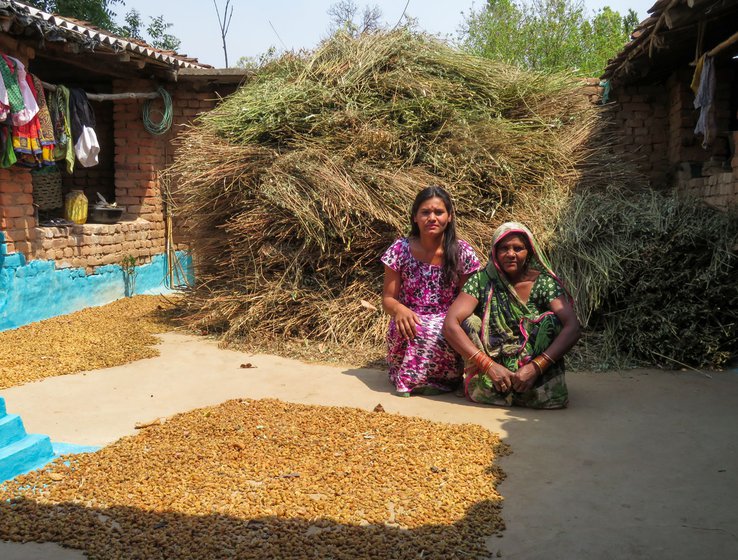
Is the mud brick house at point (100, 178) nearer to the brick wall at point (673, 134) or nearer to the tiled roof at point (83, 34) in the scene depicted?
the tiled roof at point (83, 34)

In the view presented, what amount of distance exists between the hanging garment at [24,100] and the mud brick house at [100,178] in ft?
0.65

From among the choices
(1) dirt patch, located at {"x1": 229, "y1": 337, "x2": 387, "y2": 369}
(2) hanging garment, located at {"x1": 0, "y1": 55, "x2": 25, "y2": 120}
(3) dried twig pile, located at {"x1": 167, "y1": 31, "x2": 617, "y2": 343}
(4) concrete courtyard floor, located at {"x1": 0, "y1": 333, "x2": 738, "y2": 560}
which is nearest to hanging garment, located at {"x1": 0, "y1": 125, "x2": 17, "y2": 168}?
(2) hanging garment, located at {"x1": 0, "y1": 55, "x2": 25, "y2": 120}

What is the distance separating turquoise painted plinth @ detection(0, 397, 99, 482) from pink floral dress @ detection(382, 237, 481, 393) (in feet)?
6.67

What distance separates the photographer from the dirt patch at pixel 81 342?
4707 millimetres

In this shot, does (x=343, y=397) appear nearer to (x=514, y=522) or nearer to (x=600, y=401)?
(x=600, y=401)

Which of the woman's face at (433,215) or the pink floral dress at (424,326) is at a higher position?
Result: the woman's face at (433,215)

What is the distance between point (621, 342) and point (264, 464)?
2.98m

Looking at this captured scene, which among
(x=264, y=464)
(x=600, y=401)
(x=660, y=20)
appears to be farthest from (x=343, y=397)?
(x=660, y=20)

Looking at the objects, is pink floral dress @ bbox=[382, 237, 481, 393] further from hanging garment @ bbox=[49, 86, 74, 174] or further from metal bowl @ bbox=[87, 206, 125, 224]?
metal bowl @ bbox=[87, 206, 125, 224]

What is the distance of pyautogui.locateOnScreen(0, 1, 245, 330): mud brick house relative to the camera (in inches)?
245

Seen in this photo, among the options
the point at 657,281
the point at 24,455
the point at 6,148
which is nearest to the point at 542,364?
the point at 657,281

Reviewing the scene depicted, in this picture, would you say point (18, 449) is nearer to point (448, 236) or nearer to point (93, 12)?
point (448, 236)

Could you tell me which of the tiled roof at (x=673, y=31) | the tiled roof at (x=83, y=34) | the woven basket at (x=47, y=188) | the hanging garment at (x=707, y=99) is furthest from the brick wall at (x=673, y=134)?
the woven basket at (x=47, y=188)

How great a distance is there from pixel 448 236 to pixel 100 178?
6586 millimetres
